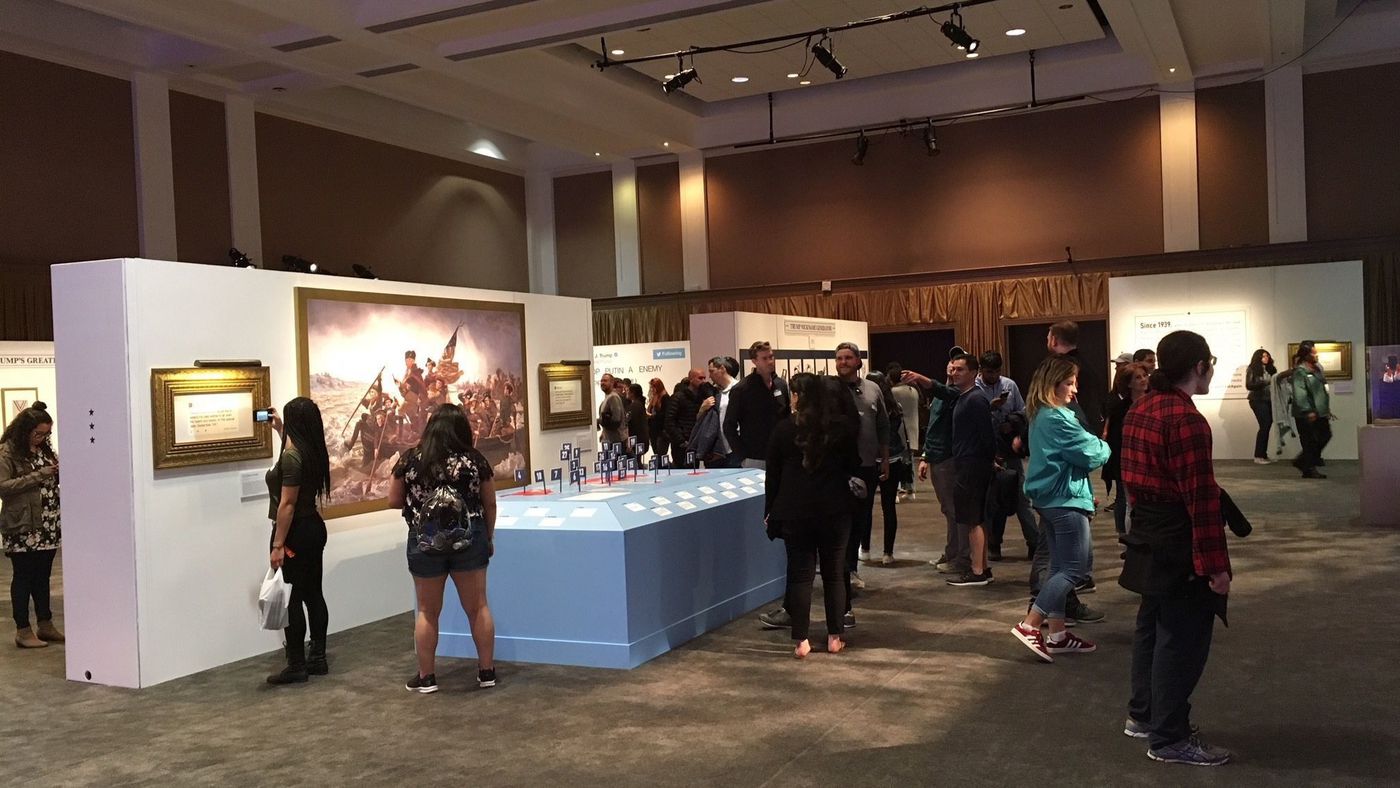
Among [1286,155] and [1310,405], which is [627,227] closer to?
[1286,155]

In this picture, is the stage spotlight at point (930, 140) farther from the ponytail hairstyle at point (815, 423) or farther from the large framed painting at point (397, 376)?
the ponytail hairstyle at point (815, 423)

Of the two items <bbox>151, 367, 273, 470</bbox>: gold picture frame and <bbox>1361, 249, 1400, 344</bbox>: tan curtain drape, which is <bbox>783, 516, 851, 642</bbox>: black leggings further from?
<bbox>1361, 249, 1400, 344</bbox>: tan curtain drape

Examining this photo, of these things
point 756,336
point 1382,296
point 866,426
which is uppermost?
point 1382,296

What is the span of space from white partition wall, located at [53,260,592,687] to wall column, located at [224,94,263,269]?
870 centimetres

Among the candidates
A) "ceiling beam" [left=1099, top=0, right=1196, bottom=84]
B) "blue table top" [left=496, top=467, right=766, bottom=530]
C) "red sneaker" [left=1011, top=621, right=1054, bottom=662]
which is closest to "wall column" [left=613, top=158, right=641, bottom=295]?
"ceiling beam" [left=1099, top=0, right=1196, bottom=84]

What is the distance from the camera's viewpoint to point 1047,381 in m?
5.06

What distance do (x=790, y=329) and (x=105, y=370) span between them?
934 centimetres

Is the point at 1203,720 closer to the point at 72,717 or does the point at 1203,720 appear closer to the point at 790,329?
the point at 72,717

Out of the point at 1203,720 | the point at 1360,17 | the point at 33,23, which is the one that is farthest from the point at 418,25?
→ the point at 1360,17

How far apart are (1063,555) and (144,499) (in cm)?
448

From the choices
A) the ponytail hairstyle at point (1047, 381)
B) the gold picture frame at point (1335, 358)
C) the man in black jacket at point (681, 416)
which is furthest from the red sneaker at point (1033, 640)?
the gold picture frame at point (1335, 358)

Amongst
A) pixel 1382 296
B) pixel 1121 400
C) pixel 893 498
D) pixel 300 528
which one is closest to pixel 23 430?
pixel 300 528

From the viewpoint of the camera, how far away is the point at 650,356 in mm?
15547

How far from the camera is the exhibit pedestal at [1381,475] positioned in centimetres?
859
